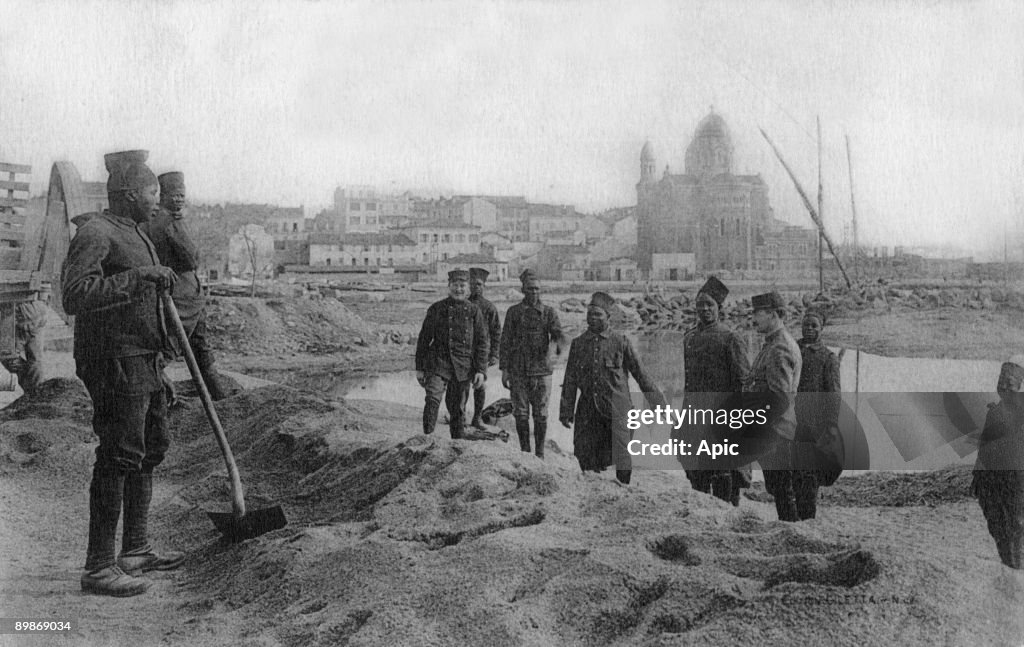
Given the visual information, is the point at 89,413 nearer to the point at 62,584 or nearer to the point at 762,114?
the point at 62,584

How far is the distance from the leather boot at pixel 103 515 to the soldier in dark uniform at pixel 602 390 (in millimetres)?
2352

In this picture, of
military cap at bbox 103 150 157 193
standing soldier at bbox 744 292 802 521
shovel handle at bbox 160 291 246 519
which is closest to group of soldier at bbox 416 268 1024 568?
standing soldier at bbox 744 292 802 521

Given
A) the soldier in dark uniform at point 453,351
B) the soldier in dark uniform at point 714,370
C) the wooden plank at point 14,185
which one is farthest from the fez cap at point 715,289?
the wooden plank at point 14,185

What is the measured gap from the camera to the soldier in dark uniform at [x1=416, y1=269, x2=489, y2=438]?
527cm

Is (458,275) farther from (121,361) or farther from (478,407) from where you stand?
(121,361)

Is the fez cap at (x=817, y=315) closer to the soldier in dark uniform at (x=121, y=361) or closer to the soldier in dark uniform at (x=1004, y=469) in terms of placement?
the soldier in dark uniform at (x=1004, y=469)

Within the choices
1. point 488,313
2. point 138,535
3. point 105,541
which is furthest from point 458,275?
point 105,541

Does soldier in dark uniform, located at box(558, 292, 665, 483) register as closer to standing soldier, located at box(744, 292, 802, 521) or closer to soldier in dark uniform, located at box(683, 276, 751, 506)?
soldier in dark uniform, located at box(683, 276, 751, 506)

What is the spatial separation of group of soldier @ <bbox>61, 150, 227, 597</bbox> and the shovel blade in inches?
10.9

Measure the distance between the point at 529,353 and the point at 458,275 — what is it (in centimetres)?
67

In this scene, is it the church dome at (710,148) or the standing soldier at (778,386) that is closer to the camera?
the standing soldier at (778,386)

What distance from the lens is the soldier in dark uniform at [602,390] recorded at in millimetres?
4746

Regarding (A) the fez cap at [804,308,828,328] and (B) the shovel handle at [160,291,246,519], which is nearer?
(B) the shovel handle at [160,291,246,519]

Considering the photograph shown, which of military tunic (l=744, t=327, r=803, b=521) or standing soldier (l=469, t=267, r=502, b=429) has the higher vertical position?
standing soldier (l=469, t=267, r=502, b=429)
